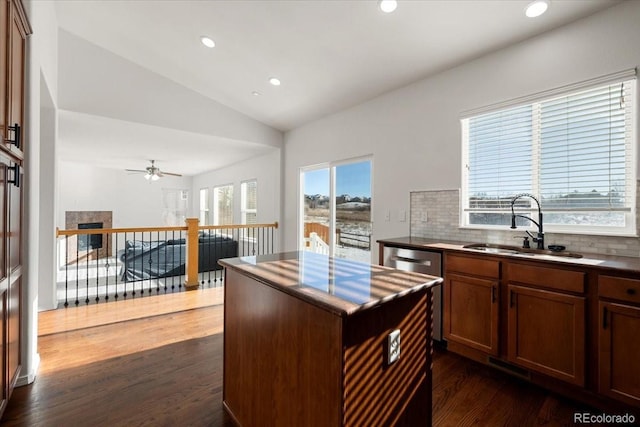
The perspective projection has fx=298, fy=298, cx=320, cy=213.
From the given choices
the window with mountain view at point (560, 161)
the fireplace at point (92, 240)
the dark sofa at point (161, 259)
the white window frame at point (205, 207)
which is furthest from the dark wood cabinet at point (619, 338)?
the fireplace at point (92, 240)

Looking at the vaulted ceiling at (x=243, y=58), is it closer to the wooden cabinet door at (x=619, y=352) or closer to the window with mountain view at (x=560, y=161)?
the window with mountain view at (x=560, y=161)

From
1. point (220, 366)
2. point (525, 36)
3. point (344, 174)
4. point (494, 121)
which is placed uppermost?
point (525, 36)

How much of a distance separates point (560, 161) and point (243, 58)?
3.33 meters

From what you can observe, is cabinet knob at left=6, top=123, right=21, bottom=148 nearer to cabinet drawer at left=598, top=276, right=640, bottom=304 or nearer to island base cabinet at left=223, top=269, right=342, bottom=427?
island base cabinet at left=223, top=269, right=342, bottom=427

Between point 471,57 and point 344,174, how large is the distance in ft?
6.94

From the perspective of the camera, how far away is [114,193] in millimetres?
8469

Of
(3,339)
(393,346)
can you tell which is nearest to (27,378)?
(3,339)

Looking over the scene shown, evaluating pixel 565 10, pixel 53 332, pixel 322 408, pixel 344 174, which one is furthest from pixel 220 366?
pixel 565 10

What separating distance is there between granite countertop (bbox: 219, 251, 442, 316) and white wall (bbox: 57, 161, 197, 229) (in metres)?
8.44

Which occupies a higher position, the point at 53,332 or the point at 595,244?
the point at 595,244

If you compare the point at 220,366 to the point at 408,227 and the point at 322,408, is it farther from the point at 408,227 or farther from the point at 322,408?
the point at 408,227

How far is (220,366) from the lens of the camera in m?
2.36

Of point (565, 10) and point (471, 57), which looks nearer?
point (565, 10)

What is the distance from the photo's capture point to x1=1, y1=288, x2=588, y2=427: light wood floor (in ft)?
5.85
